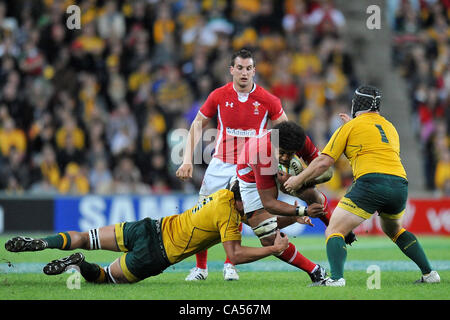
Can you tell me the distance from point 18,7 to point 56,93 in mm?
2991

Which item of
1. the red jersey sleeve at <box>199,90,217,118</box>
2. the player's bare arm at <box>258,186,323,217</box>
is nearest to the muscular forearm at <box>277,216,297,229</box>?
the player's bare arm at <box>258,186,323,217</box>

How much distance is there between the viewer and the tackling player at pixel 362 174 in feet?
24.8

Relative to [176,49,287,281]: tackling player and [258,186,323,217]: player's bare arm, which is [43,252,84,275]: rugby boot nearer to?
[258,186,323,217]: player's bare arm

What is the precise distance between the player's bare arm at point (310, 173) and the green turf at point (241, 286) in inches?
39.0

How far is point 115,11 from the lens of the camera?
18625 millimetres

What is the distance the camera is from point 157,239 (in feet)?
25.6

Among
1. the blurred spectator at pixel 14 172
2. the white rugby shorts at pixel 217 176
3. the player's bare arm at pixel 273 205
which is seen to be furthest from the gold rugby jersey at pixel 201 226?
the blurred spectator at pixel 14 172

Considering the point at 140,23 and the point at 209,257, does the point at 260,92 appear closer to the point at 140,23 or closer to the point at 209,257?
the point at 209,257

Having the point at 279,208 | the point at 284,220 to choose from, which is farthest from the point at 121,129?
the point at 279,208

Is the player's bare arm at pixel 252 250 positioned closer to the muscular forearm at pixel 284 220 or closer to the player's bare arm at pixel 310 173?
the player's bare arm at pixel 310 173

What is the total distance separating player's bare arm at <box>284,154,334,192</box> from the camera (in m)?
7.55

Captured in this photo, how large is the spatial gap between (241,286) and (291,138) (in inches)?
62.7

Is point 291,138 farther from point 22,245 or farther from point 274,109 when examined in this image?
point 22,245
